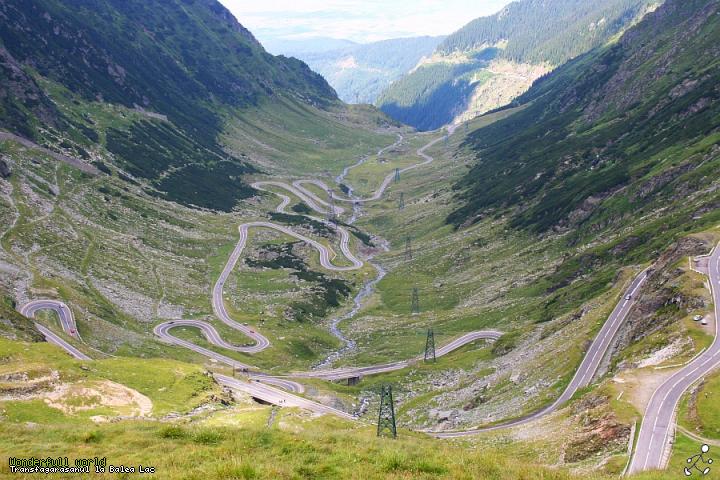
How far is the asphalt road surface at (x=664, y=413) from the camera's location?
48.2m

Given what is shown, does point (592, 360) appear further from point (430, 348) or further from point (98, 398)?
point (98, 398)

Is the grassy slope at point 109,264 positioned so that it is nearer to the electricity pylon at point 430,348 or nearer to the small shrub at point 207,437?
the electricity pylon at point 430,348

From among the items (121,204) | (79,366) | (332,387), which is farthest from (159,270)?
(79,366)

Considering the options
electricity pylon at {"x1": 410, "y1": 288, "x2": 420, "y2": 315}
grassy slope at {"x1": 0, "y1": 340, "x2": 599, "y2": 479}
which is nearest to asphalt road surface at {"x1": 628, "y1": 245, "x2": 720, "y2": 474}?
grassy slope at {"x1": 0, "y1": 340, "x2": 599, "y2": 479}

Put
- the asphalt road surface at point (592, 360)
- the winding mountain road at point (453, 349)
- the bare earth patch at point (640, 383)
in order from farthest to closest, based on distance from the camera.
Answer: the asphalt road surface at point (592, 360) < the bare earth patch at point (640, 383) < the winding mountain road at point (453, 349)

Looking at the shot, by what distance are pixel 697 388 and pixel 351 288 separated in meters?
138

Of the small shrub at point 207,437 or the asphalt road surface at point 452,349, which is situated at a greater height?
the asphalt road surface at point 452,349

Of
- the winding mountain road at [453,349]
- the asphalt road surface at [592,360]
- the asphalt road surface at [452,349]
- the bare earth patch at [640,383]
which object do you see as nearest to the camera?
the winding mountain road at [453,349]

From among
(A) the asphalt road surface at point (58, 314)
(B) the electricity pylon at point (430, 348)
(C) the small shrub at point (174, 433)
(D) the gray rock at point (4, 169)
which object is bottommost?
(C) the small shrub at point (174, 433)

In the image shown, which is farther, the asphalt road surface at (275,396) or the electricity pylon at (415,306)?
the electricity pylon at (415,306)

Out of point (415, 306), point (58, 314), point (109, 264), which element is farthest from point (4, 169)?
point (415, 306)

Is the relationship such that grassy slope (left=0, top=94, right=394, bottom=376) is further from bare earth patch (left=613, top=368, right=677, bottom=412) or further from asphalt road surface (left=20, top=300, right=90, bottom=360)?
bare earth patch (left=613, top=368, right=677, bottom=412)

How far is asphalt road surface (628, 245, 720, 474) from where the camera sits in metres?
48.2

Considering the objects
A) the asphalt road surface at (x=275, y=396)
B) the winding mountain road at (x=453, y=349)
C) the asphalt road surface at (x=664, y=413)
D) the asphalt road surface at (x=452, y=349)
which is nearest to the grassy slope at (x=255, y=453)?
the asphalt road surface at (x=664, y=413)
